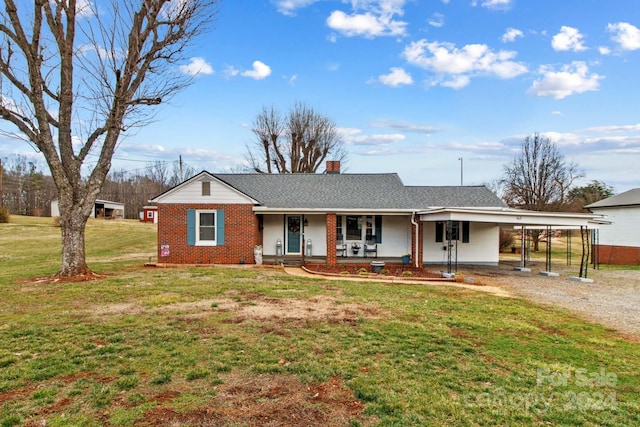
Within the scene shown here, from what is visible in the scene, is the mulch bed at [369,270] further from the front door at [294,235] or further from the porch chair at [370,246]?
the front door at [294,235]

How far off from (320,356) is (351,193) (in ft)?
43.2

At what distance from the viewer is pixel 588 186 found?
43.7 metres

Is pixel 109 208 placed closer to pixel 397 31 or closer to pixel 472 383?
pixel 397 31

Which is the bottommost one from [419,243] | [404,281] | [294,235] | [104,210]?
[404,281]

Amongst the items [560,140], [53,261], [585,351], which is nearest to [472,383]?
[585,351]

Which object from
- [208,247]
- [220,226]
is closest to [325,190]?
[220,226]

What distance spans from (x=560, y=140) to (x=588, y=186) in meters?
17.2

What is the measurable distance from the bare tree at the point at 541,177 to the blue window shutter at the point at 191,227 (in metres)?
26.5

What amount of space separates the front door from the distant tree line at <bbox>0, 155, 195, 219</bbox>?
124 feet

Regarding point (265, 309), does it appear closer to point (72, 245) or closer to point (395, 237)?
point (72, 245)

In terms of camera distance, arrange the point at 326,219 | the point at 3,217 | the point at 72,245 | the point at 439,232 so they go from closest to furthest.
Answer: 1. the point at 72,245
2. the point at 326,219
3. the point at 439,232
4. the point at 3,217

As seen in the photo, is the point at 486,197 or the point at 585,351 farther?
the point at 486,197

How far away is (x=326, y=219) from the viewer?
1667 cm

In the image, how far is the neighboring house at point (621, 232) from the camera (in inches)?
797
